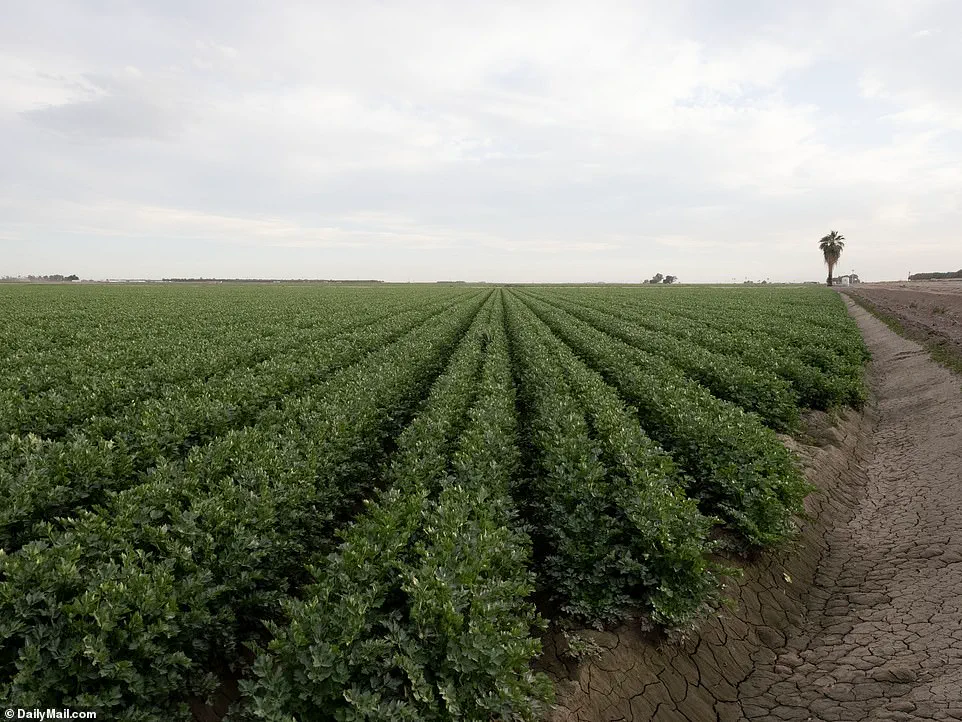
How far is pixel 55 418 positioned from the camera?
9.01 m

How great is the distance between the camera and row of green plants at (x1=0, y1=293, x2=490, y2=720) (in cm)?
347

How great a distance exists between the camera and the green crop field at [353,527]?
12.1 feet

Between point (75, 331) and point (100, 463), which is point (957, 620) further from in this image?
point (75, 331)

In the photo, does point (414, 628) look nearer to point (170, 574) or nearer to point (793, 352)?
point (170, 574)

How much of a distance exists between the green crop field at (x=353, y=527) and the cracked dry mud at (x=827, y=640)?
45 centimetres

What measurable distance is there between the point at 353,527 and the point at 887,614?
6.24 m

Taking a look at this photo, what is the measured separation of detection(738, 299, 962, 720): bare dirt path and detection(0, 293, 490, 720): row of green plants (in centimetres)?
499

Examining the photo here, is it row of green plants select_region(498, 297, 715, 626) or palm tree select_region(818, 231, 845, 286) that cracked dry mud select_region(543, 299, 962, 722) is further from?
palm tree select_region(818, 231, 845, 286)

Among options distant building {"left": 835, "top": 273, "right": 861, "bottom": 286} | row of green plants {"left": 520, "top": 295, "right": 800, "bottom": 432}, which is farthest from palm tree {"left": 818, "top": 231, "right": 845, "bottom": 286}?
row of green plants {"left": 520, "top": 295, "right": 800, "bottom": 432}

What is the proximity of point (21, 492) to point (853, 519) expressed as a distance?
11944 millimetres

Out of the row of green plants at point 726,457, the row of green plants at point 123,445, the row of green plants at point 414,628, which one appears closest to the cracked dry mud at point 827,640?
the row of green plants at point 726,457

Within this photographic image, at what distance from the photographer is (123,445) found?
23.2 feet

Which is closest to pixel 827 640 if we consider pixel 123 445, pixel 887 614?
pixel 887 614

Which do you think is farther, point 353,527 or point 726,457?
point 726,457
